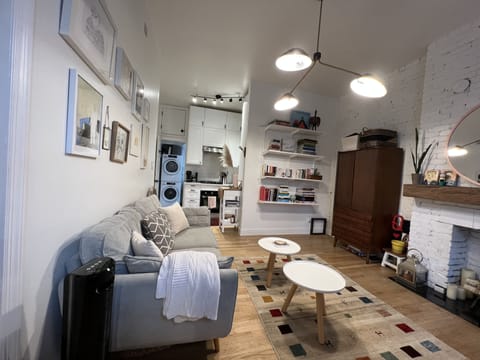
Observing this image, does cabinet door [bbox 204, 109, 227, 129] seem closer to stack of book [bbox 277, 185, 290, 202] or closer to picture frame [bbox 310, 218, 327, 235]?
stack of book [bbox 277, 185, 290, 202]

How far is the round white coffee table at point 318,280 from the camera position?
1.45 m

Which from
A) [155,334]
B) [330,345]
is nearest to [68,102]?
[155,334]

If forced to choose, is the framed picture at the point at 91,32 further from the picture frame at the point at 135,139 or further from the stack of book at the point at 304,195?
the stack of book at the point at 304,195

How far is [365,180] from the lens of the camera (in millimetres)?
3066

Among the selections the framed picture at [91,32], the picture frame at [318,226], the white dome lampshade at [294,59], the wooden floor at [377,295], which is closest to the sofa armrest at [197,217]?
the wooden floor at [377,295]

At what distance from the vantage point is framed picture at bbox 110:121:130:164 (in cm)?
156

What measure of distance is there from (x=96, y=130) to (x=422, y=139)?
3.35 metres

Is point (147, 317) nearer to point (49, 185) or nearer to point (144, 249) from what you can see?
point (144, 249)

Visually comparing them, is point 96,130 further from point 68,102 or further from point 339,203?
point 339,203

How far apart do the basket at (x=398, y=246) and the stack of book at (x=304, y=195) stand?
1552mm

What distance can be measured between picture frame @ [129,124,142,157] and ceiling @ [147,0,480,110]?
1.29 m

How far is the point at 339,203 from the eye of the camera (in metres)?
3.60

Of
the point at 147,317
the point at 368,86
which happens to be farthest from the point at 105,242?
the point at 368,86

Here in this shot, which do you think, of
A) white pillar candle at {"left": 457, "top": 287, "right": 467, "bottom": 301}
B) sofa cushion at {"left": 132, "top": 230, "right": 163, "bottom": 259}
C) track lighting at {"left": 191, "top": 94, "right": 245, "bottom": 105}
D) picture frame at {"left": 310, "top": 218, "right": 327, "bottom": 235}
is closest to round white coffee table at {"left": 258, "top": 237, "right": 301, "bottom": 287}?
sofa cushion at {"left": 132, "top": 230, "right": 163, "bottom": 259}
